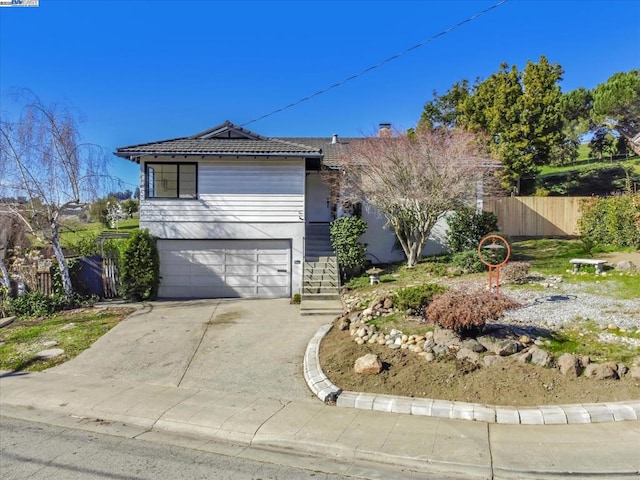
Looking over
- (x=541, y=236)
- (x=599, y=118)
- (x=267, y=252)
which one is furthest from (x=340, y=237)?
(x=599, y=118)

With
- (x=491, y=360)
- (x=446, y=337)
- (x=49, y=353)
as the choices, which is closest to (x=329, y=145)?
(x=49, y=353)

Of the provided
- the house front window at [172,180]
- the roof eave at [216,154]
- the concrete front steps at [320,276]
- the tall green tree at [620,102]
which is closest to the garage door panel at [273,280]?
the concrete front steps at [320,276]

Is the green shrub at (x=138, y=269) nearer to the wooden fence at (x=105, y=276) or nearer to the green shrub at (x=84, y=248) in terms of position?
the wooden fence at (x=105, y=276)

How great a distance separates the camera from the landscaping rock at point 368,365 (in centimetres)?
659

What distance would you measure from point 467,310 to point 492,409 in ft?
5.21

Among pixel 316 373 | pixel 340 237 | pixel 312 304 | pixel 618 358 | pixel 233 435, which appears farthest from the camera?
pixel 340 237

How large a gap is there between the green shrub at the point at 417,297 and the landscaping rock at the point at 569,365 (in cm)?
222

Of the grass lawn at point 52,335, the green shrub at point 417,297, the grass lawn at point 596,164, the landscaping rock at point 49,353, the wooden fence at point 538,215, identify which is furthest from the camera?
the grass lawn at point 596,164

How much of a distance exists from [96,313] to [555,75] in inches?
959

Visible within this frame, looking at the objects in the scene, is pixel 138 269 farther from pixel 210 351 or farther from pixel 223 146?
pixel 210 351

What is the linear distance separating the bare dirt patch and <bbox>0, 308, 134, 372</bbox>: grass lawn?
219 inches

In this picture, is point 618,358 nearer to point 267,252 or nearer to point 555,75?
point 267,252

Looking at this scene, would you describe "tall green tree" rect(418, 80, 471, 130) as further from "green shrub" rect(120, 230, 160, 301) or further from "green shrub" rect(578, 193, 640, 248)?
"green shrub" rect(120, 230, 160, 301)

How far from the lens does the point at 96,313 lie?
11.8 metres
